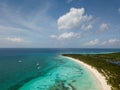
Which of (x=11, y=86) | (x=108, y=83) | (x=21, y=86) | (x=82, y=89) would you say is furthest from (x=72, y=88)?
(x=11, y=86)

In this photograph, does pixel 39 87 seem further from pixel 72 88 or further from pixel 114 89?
pixel 114 89

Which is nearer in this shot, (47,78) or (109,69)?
(47,78)

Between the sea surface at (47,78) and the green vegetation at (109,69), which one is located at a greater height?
the green vegetation at (109,69)

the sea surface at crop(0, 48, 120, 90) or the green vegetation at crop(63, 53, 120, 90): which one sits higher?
the green vegetation at crop(63, 53, 120, 90)

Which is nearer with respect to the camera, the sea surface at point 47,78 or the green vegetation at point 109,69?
the sea surface at point 47,78

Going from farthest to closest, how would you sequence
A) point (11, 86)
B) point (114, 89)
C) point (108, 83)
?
point (108, 83) < point (11, 86) < point (114, 89)

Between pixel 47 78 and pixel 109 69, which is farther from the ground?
pixel 109 69

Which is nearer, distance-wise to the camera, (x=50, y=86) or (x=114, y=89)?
(x=114, y=89)

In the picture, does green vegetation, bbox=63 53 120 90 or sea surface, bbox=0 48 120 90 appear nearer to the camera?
sea surface, bbox=0 48 120 90

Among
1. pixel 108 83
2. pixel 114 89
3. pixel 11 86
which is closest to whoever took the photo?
pixel 114 89

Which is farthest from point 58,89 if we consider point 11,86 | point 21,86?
point 11,86

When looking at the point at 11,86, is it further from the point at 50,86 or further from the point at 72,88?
the point at 72,88
